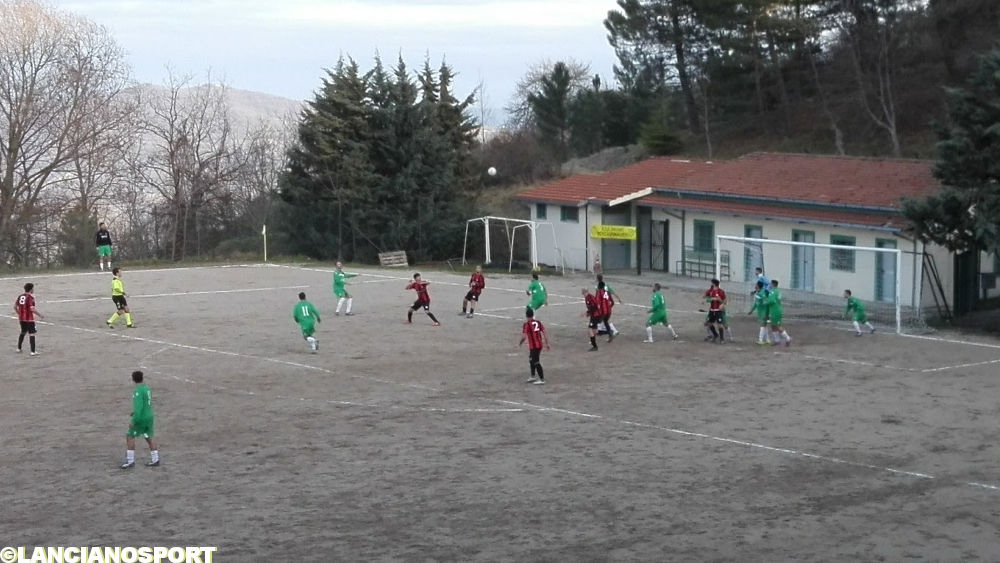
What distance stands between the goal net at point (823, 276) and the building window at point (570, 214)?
7572 millimetres

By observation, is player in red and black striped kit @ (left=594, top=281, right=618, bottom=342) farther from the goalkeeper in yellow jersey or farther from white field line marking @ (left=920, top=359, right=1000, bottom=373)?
the goalkeeper in yellow jersey

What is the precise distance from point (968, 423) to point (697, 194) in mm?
23752

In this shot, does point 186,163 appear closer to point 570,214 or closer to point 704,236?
point 570,214

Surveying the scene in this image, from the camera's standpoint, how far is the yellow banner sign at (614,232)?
42.7m

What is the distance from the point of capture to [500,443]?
59.8ft

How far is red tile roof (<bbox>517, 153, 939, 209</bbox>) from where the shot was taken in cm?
3706

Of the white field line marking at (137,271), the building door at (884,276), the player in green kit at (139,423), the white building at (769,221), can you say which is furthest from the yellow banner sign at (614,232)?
the player in green kit at (139,423)

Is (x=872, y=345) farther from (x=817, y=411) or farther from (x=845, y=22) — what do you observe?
(x=845, y=22)

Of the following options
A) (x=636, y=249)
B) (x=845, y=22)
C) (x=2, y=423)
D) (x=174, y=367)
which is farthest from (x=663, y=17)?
(x=2, y=423)

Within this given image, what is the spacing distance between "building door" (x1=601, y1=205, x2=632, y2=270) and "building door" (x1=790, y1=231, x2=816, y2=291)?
9.50 meters

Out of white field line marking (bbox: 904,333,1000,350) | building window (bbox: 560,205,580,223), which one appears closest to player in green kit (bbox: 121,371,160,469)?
white field line marking (bbox: 904,333,1000,350)

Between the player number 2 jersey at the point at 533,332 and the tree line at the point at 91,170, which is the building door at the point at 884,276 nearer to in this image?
the player number 2 jersey at the point at 533,332

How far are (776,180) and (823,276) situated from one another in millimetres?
6769

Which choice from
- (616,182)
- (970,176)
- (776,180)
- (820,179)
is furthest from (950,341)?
(616,182)
